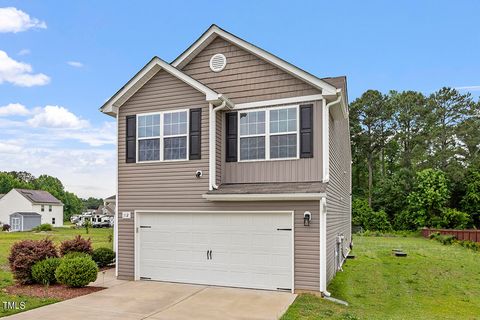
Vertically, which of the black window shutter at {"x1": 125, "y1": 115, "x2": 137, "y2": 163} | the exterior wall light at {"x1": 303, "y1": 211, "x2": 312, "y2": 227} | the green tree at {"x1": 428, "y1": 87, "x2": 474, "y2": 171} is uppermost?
the green tree at {"x1": 428, "y1": 87, "x2": 474, "y2": 171}

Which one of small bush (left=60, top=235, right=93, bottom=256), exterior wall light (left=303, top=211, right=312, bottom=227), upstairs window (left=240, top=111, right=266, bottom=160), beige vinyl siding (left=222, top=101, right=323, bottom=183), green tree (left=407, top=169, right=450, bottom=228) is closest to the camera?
exterior wall light (left=303, top=211, right=312, bottom=227)

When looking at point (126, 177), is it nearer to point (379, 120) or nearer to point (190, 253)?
point (190, 253)

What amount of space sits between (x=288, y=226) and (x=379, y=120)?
113 feet

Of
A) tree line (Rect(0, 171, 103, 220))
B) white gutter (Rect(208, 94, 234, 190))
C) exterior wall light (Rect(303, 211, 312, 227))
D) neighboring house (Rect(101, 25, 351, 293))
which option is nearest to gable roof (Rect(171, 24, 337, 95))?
neighboring house (Rect(101, 25, 351, 293))

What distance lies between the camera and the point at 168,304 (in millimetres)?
8352

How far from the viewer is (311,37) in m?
17.6

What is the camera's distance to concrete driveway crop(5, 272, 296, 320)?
7430mm

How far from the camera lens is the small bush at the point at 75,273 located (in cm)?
945

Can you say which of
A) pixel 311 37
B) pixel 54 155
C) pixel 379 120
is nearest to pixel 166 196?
pixel 311 37

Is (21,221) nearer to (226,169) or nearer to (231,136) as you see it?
(226,169)

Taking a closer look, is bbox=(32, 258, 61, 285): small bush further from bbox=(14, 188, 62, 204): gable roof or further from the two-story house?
bbox=(14, 188, 62, 204): gable roof

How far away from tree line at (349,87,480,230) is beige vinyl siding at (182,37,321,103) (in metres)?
26.9

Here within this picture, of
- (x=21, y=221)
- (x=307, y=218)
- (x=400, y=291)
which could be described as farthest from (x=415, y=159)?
(x=21, y=221)

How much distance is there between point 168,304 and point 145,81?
6150 mm
